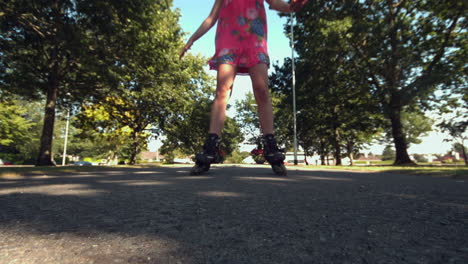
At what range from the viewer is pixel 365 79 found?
16.1 metres

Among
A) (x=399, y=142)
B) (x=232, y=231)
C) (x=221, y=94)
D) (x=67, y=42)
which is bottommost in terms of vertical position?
(x=232, y=231)

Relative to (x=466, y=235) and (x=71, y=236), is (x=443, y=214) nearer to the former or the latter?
(x=466, y=235)

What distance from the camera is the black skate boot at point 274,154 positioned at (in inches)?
138

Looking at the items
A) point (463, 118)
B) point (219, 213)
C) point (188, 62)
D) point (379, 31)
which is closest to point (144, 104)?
point (188, 62)

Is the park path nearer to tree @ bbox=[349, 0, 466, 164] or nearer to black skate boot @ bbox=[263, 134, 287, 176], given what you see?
black skate boot @ bbox=[263, 134, 287, 176]

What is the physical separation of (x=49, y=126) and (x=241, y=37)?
1075 centimetres

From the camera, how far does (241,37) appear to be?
11.4 feet

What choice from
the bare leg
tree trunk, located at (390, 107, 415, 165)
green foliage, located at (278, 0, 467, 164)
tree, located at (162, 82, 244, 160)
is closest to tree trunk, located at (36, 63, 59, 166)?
tree, located at (162, 82, 244, 160)

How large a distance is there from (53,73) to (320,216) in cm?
1279

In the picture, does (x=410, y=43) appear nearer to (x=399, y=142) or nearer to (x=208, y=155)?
(x=399, y=142)

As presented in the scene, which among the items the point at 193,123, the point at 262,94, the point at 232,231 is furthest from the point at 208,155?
the point at 193,123

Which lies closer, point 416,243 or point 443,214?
point 416,243

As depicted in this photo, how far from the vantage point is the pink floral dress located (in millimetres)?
3459

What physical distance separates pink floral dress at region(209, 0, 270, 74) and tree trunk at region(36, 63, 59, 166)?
1013cm
